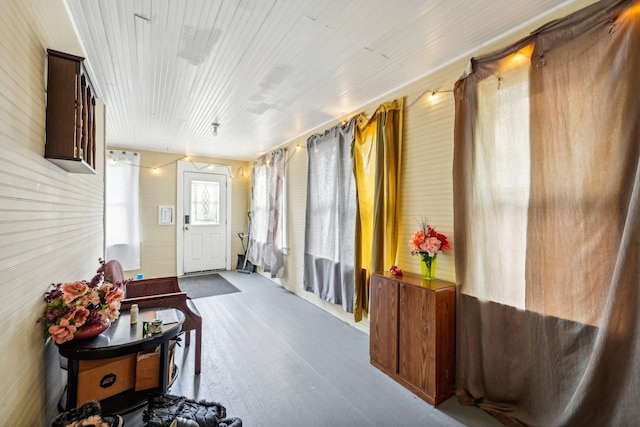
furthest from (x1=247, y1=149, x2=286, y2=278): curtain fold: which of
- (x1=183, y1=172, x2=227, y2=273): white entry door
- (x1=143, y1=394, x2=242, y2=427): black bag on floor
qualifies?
(x1=143, y1=394, x2=242, y2=427): black bag on floor

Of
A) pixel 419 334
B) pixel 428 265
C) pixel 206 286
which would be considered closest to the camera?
pixel 419 334

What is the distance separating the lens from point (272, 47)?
2.12 m

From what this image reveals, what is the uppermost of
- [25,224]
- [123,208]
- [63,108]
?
[63,108]

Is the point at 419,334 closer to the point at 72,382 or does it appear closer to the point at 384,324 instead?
the point at 384,324

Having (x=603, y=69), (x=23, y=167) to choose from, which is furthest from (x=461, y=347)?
(x=23, y=167)

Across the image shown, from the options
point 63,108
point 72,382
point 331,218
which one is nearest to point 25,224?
point 63,108

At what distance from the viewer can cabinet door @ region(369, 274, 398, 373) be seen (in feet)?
7.62

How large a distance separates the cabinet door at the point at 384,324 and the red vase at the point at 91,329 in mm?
2039

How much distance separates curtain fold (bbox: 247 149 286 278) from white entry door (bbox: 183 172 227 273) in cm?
76

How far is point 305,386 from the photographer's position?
221 cm

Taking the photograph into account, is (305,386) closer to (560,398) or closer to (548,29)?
(560,398)

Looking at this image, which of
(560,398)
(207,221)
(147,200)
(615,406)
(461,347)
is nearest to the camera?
(615,406)

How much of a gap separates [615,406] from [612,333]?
38 centimetres

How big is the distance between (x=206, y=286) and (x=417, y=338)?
4109 mm
